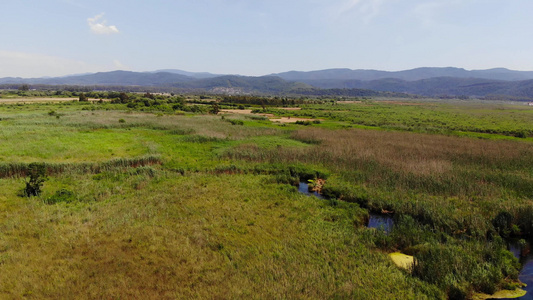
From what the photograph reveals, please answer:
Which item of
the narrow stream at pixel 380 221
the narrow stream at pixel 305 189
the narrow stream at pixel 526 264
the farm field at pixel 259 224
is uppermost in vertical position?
the farm field at pixel 259 224

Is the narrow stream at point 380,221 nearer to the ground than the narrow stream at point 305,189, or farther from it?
nearer to the ground

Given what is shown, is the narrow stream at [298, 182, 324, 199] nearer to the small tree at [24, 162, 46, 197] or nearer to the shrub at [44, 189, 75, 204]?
the shrub at [44, 189, 75, 204]

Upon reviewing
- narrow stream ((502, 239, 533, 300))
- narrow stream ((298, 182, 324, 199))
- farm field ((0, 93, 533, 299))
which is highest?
farm field ((0, 93, 533, 299))

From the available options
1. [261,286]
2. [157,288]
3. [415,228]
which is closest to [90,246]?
[157,288]

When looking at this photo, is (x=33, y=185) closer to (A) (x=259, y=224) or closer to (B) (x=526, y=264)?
(A) (x=259, y=224)

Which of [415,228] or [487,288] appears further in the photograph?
[415,228]

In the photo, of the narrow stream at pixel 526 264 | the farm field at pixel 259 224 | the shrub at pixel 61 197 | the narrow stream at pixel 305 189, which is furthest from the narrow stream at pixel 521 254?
the shrub at pixel 61 197

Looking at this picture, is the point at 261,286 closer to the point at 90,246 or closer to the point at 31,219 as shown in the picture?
the point at 90,246

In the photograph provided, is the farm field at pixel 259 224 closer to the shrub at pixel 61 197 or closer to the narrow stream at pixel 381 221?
the shrub at pixel 61 197

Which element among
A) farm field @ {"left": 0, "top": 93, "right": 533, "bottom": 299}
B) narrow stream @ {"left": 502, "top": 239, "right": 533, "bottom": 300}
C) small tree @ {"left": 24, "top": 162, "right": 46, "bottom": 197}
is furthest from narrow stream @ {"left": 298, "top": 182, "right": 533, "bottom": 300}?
small tree @ {"left": 24, "top": 162, "right": 46, "bottom": 197}
